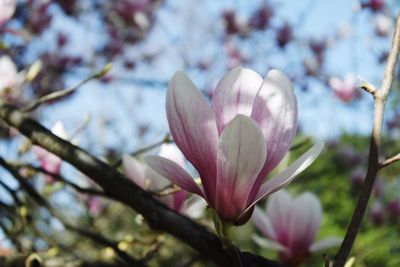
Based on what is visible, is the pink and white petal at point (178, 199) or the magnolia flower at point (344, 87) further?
the magnolia flower at point (344, 87)

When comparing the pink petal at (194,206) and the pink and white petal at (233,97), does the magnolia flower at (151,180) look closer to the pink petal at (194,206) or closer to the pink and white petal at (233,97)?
the pink petal at (194,206)

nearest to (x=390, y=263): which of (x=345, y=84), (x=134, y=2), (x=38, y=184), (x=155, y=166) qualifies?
(x=345, y=84)

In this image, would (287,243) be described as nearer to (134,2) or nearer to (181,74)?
(181,74)

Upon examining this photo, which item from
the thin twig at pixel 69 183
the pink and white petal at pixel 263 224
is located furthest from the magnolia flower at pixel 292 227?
the thin twig at pixel 69 183

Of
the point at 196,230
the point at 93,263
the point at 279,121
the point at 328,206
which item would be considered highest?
the point at 279,121

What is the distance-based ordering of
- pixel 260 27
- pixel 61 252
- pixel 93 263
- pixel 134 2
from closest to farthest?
pixel 93 263
pixel 61 252
pixel 134 2
pixel 260 27

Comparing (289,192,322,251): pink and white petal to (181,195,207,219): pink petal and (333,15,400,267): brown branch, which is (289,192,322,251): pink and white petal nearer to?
(181,195,207,219): pink petal
